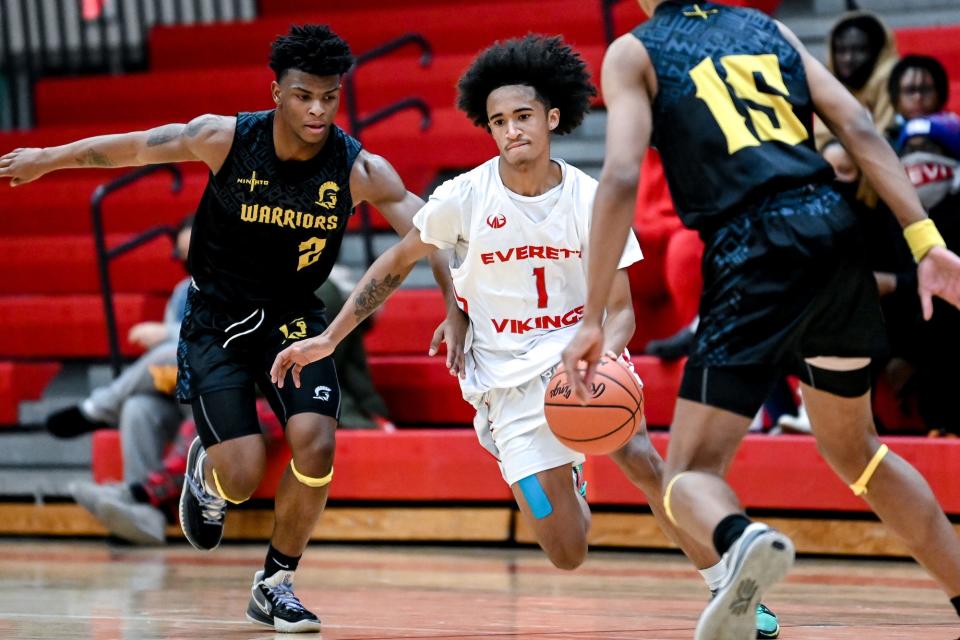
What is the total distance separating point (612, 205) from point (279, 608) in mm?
2089

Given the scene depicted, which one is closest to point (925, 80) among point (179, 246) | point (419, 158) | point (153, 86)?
point (419, 158)

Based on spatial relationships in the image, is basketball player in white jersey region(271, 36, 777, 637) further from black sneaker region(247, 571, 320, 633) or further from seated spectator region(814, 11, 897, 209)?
seated spectator region(814, 11, 897, 209)

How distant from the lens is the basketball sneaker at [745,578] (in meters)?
3.25

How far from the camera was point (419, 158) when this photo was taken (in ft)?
31.2

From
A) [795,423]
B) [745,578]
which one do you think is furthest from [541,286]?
[795,423]

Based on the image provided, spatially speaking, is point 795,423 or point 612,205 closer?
point 612,205

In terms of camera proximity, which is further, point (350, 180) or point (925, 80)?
point (925, 80)

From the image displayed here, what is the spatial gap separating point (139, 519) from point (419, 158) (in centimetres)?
300

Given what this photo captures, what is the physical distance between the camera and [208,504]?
5.36 meters

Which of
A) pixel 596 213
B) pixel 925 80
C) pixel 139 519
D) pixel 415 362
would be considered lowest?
pixel 139 519

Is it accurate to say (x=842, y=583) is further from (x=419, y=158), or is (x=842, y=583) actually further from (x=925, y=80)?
(x=419, y=158)

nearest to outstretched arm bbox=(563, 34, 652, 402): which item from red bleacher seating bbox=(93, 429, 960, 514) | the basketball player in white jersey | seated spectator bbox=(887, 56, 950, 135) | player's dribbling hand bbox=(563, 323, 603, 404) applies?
player's dribbling hand bbox=(563, 323, 603, 404)

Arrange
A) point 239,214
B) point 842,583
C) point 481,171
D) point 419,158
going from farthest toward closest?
point 419,158
point 842,583
point 239,214
point 481,171

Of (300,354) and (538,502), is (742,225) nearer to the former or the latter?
(538,502)
